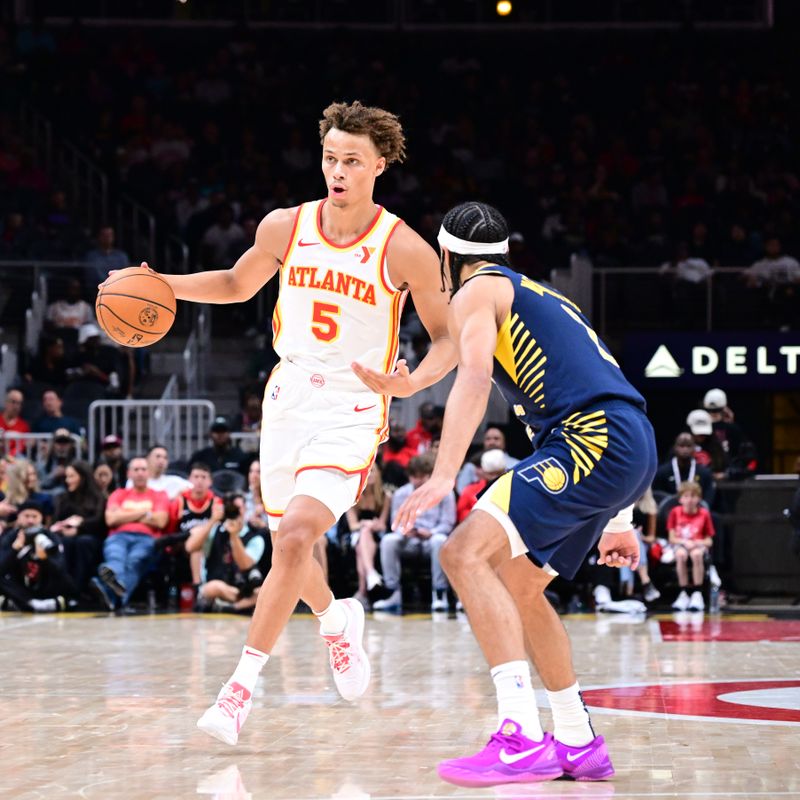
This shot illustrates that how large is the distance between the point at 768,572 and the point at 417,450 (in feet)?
11.1

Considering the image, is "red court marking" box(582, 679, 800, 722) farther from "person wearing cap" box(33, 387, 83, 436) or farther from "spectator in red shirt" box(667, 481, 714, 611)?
"person wearing cap" box(33, 387, 83, 436)

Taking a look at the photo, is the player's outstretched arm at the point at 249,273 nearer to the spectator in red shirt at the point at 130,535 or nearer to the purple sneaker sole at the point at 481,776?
the purple sneaker sole at the point at 481,776

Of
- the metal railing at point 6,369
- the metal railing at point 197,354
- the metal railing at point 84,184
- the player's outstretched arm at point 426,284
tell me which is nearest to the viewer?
the player's outstretched arm at point 426,284

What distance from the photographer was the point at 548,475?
4.81m

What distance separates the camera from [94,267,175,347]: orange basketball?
20.7ft

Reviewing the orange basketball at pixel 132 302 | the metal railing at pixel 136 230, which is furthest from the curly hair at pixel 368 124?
the metal railing at pixel 136 230

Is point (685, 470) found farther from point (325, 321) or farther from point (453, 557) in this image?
point (453, 557)

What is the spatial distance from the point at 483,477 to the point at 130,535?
3077 mm

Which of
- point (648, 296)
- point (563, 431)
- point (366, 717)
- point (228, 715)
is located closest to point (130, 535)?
point (648, 296)

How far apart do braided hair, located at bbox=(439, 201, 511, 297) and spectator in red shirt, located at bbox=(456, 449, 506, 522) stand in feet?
26.6

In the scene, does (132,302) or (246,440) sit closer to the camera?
(132,302)

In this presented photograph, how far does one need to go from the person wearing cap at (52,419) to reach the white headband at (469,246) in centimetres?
1076

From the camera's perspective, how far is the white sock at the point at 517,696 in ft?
15.3

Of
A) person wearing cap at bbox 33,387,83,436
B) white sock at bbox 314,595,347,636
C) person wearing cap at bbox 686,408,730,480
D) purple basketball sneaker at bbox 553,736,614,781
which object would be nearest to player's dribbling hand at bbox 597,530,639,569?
purple basketball sneaker at bbox 553,736,614,781
